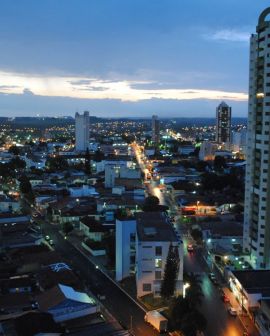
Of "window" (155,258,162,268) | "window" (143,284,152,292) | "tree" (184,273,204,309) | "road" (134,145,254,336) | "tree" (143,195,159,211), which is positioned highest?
"window" (155,258,162,268)

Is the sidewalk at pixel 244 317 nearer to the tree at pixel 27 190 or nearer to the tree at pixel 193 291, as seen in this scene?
the tree at pixel 193 291

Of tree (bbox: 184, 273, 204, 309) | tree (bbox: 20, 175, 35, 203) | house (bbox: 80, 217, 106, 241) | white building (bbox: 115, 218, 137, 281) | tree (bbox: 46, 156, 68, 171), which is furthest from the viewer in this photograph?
tree (bbox: 46, 156, 68, 171)

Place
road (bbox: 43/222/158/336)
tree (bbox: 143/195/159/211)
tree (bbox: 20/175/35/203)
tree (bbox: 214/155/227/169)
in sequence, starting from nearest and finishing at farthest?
road (bbox: 43/222/158/336) < tree (bbox: 143/195/159/211) < tree (bbox: 20/175/35/203) < tree (bbox: 214/155/227/169)

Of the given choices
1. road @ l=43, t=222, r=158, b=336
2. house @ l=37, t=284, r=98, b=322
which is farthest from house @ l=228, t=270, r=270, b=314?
house @ l=37, t=284, r=98, b=322

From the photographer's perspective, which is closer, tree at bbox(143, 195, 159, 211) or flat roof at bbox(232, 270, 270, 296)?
flat roof at bbox(232, 270, 270, 296)

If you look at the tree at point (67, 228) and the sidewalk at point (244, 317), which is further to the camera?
the tree at point (67, 228)

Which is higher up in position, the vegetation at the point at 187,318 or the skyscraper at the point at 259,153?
the skyscraper at the point at 259,153

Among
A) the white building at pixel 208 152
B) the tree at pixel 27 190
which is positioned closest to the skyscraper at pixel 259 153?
the tree at pixel 27 190

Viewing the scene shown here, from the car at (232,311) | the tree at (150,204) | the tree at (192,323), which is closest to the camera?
the tree at (192,323)

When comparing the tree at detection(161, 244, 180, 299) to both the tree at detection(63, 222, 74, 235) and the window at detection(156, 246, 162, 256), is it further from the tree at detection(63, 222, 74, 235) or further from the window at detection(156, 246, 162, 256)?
the tree at detection(63, 222, 74, 235)
